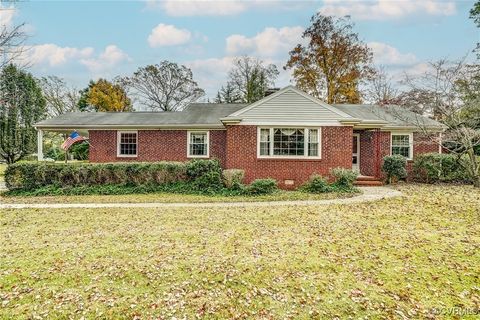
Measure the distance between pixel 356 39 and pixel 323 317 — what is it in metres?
30.6

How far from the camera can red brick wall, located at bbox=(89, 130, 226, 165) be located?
15.3m

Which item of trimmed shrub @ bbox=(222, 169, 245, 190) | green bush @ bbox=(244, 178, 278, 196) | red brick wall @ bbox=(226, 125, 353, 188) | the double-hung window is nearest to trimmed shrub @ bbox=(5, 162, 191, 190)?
trimmed shrub @ bbox=(222, 169, 245, 190)

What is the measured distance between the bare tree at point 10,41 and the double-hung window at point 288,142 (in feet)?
30.2

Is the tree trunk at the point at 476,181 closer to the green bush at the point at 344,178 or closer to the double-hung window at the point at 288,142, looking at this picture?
the green bush at the point at 344,178

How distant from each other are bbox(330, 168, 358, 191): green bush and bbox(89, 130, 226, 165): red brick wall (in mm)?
6318

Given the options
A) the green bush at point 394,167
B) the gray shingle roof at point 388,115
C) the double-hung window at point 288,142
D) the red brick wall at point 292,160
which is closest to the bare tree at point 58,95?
the red brick wall at point 292,160

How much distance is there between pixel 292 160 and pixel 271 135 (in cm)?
158

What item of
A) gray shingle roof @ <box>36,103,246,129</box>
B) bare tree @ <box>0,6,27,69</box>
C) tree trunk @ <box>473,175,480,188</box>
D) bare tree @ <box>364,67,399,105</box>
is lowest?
tree trunk @ <box>473,175,480,188</box>

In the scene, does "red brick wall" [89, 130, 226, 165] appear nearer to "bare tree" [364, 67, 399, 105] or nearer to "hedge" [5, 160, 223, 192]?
"hedge" [5, 160, 223, 192]

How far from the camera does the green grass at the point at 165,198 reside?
408 inches

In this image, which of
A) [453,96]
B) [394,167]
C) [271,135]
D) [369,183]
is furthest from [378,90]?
[271,135]

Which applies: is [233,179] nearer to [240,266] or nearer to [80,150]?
[240,266]

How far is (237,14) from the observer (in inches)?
573

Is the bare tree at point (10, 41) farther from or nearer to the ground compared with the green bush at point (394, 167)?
farther from the ground
